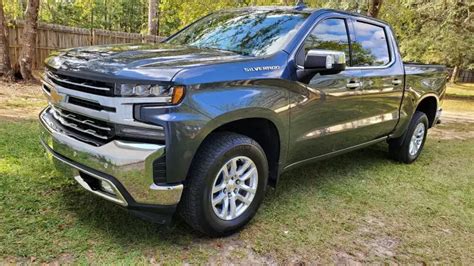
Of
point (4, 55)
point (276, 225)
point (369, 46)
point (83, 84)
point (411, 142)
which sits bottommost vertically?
point (276, 225)

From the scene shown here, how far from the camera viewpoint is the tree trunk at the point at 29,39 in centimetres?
989

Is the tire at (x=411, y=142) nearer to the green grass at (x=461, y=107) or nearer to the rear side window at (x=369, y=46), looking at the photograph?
the rear side window at (x=369, y=46)

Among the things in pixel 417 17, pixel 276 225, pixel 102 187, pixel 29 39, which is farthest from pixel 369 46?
pixel 417 17

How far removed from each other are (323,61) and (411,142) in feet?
10.0

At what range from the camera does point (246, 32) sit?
12.3ft

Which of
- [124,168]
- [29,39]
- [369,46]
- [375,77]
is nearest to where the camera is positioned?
[124,168]

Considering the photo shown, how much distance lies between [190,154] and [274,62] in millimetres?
1093

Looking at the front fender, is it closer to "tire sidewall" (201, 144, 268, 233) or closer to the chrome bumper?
the chrome bumper

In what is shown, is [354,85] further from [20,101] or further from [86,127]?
[20,101]

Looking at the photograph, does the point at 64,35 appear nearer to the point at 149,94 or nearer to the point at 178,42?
the point at 178,42

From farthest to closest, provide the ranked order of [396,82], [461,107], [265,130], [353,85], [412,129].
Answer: [461,107] → [412,129] → [396,82] → [353,85] → [265,130]

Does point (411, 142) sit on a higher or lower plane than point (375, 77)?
lower

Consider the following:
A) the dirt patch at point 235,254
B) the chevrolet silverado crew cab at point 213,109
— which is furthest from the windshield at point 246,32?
the dirt patch at point 235,254

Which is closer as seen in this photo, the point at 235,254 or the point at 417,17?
the point at 235,254
